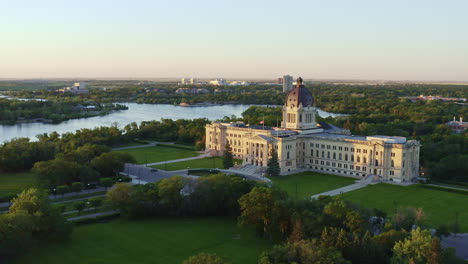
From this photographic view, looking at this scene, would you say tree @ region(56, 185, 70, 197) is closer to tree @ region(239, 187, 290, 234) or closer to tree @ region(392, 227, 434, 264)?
tree @ region(239, 187, 290, 234)

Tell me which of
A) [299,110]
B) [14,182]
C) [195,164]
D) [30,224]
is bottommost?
[195,164]

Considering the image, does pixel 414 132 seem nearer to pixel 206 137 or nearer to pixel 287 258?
pixel 206 137

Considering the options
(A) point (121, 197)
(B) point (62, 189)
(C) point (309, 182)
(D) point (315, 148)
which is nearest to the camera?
(A) point (121, 197)

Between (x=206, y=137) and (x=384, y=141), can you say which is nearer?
(x=384, y=141)

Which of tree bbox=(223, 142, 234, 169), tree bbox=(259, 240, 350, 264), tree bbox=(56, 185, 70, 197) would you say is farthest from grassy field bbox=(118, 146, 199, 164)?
tree bbox=(259, 240, 350, 264)

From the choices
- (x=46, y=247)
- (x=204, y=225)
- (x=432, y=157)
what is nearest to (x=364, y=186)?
(x=432, y=157)

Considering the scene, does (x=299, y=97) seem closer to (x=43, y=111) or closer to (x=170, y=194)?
(x=170, y=194)

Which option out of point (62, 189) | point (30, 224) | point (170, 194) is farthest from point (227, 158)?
point (30, 224)
